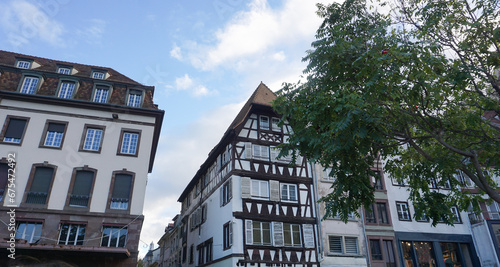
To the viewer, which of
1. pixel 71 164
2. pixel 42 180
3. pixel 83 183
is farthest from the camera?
pixel 71 164

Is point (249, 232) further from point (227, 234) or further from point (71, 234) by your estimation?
point (71, 234)

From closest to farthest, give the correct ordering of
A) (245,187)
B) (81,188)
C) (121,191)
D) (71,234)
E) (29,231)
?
1. (29,231)
2. (71,234)
3. (81,188)
4. (121,191)
5. (245,187)

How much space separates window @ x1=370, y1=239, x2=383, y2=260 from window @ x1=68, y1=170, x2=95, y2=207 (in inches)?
780

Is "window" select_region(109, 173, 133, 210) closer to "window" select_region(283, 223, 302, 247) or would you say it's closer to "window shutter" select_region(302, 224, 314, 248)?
"window" select_region(283, 223, 302, 247)

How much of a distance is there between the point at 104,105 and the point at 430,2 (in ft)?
62.3

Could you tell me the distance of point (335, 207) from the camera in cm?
1134

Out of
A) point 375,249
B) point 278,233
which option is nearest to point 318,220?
A: point 278,233

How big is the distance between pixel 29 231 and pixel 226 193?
12.0 meters

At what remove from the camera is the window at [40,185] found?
732 inches

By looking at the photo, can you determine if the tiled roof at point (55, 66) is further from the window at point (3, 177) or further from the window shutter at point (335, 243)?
the window shutter at point (335, 243)

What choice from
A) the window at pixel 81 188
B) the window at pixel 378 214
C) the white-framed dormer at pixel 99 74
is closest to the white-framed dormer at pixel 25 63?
the white-framed dormer at pixel 99 74

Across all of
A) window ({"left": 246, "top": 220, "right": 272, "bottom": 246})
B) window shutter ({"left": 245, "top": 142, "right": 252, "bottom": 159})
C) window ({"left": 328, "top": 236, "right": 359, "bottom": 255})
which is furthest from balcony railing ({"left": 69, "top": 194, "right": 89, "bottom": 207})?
window ({"left": 328, "top": 236, "right": 359, "bottom": 255})

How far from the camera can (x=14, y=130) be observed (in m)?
20.2

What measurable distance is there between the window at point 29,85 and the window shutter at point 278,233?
18.1 meters
